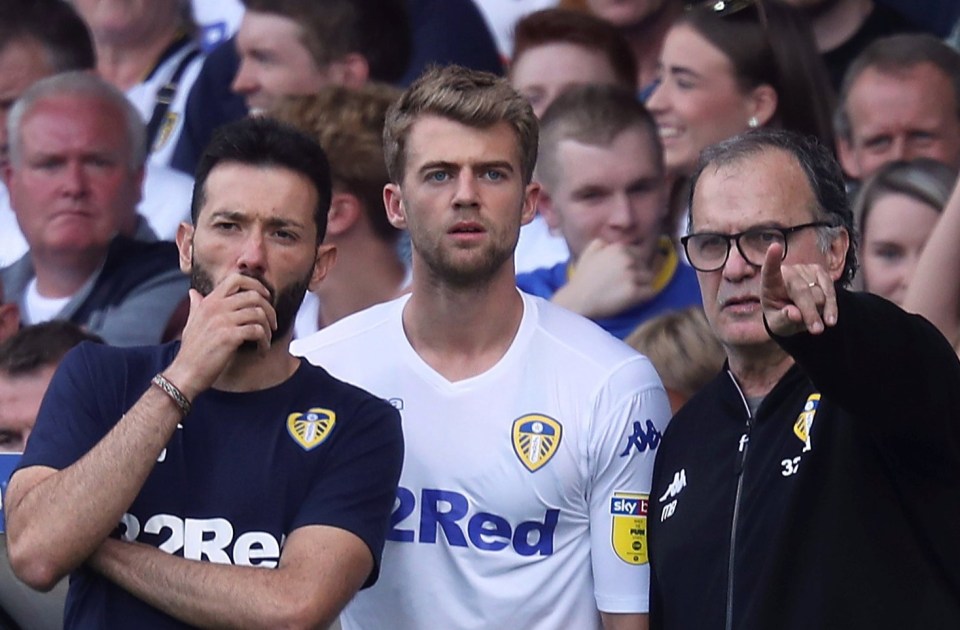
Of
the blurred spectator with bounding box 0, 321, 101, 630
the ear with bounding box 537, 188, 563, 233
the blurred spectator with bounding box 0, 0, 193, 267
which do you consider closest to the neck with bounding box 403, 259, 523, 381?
the blurred spectator with bounding box 0, 321, 101, 630

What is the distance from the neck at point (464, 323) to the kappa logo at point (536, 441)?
20 centimetres

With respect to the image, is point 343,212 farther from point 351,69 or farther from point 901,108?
point 901,108

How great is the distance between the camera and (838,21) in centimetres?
582

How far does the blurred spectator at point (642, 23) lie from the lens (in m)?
6.12

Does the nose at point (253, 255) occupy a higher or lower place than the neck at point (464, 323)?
higher

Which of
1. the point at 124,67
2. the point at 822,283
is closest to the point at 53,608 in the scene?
the point at 822,283

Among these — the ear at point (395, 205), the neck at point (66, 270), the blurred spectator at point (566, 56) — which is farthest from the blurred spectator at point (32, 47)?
the ear at point (395, 205)

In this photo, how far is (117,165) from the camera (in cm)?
642

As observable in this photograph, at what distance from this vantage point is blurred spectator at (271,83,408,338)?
18.2ft

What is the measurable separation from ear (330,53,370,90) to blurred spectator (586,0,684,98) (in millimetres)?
796

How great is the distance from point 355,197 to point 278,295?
186 centimetres

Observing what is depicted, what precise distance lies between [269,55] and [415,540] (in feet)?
9.04

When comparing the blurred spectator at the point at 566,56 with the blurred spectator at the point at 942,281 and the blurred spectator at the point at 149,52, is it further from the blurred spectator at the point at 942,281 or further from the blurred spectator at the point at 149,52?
the blurred spectator at the point at 942,281

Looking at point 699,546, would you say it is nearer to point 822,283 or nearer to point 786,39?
point 822,283
